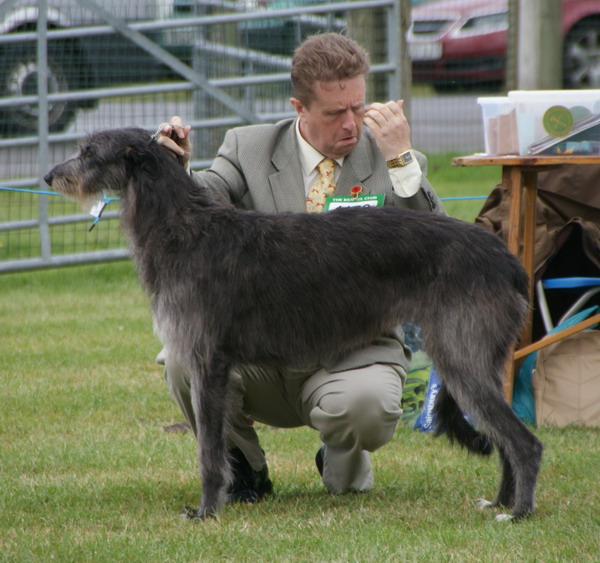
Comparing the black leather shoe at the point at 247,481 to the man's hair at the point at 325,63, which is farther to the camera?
the black leather shoe at the point at 247,481

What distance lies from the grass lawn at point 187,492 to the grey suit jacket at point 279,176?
663 millimetres

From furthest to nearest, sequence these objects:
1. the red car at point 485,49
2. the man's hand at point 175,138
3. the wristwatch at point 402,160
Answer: the red car at point 485,49 < the wristwatch at point 402,160 < the man's hand at point 175,138

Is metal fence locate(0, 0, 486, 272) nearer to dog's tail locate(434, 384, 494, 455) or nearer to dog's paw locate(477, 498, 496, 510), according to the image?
dog's tail locate(434, 384, 494, 455)

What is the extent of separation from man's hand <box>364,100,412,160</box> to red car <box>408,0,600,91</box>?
9.53 meters

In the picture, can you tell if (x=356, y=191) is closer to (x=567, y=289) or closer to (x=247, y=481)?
(x=247, y=481)

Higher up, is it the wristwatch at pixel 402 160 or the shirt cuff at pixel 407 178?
the wristwatch at pixel 402 160

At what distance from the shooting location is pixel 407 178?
4.18 m

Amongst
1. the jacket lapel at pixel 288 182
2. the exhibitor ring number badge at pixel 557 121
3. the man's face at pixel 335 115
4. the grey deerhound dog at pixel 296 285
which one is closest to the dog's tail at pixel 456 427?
the grey deerhound dog at pixel 296 285

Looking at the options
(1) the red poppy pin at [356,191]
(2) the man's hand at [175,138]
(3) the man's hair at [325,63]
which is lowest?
(1) the red poppy pin at [356,191]

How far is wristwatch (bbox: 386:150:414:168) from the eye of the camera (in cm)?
415

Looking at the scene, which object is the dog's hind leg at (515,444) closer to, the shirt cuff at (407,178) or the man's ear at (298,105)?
the shirt cuff at (407,178)

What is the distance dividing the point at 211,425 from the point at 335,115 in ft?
4.52

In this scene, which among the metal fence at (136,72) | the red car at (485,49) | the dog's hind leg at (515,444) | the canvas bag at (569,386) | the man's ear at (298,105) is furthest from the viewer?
the red car at (485,49)

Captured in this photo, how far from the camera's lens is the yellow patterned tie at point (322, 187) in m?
4.44
